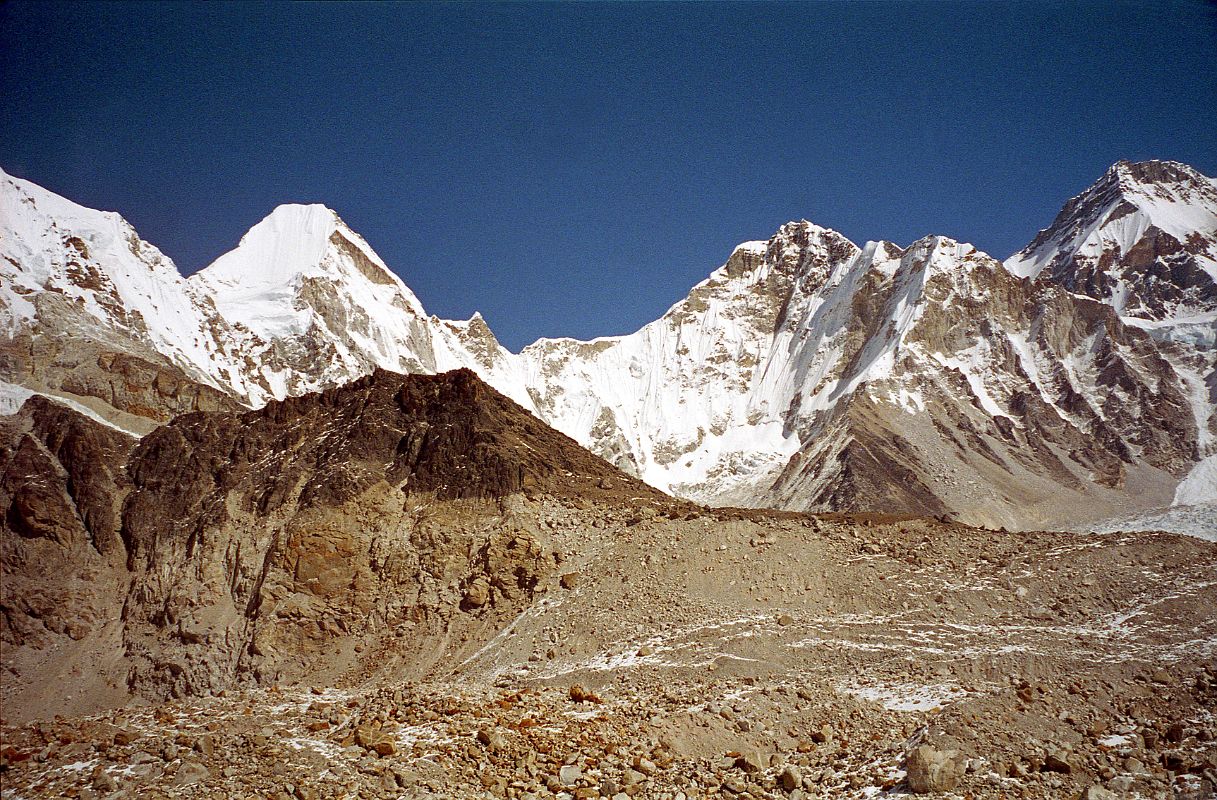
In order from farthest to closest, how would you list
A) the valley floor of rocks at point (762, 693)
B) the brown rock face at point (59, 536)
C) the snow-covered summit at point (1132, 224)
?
the snow-covered summit at point (1132, 224), the brown rock face at point (59, 536), the valley floor of rocks at point (762, 693)

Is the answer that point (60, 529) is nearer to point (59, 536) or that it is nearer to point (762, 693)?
point (59, 536)

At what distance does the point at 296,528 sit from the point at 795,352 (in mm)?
131085

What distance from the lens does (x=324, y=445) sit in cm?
3048

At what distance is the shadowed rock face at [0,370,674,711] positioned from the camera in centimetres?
2436

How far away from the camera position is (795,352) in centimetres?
14988

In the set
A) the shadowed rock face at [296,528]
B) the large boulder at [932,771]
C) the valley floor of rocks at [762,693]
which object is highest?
the shadowed rock face at [296,528]

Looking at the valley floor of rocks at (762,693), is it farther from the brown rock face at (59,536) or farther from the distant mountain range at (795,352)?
the distant mountain range at (795,352)

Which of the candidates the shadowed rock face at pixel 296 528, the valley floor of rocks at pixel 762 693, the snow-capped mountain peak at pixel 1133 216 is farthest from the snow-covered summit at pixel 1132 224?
the shadowed rock face at pixel 296 528

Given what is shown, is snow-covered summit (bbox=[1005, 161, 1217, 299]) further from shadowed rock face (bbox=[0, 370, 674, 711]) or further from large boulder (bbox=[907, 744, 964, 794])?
large boulder (bbox=[907, 744, 964, 794])

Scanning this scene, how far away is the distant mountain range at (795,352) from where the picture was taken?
79.0 metres

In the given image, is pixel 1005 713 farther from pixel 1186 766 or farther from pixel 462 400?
pixel 462 400

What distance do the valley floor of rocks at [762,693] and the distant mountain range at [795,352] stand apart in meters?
35.1

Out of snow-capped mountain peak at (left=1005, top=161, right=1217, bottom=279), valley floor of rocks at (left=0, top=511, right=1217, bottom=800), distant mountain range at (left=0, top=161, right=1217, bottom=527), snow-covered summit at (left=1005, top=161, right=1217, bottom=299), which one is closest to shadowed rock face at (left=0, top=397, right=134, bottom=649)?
valley floor of rocks at (left=0, top=511, right=1217, bottom=800)

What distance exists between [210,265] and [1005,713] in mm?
128879
